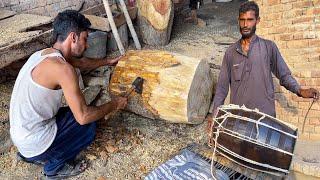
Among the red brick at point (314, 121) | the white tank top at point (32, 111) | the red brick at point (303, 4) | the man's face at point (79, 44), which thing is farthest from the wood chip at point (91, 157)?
the red brick at point (303, 4)

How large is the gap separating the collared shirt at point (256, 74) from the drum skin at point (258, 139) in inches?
20.6

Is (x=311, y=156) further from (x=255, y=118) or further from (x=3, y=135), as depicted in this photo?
(x=3, y=135)

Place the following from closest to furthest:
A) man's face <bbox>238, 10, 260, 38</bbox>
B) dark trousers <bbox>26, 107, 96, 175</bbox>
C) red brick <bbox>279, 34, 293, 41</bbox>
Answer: man's face <bbox>238, 10, 260, 38</bbox> → dark trousers <bbox>26, 107, 96, 175</bbox> → red brick <bbox>279, 34, 293, 41</bbox>

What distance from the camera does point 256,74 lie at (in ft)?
9.69

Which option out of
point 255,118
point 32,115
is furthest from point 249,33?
point 32,115

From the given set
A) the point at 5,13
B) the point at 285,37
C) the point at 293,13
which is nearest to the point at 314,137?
the point at 285,37

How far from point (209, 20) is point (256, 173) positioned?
193 inches

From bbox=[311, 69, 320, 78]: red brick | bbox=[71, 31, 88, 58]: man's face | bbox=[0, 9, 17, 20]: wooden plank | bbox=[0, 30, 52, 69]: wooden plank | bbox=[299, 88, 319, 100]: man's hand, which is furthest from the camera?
bbox=[0, 9, 17, 20]: wooden plank

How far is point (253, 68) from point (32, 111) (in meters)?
1.87

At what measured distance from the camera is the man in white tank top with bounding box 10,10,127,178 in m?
2.81

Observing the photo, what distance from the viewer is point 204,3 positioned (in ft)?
29.1

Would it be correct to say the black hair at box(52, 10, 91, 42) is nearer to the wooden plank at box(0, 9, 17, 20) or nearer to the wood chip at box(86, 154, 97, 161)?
the wood chip at box(86, 154, 97, 161)

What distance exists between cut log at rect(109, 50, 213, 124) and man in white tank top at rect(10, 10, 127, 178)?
50 cm

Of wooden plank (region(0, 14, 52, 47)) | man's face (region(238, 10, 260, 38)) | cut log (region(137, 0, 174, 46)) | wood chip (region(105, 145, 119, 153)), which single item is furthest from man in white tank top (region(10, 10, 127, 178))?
cut log (region(137, 0, 174, 46))
